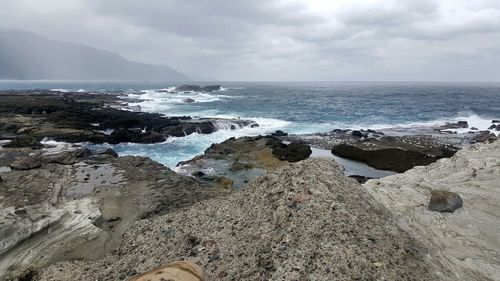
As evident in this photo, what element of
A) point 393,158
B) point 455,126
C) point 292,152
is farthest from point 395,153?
point 455,126

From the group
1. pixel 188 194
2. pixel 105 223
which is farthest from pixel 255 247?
pixel 188 194

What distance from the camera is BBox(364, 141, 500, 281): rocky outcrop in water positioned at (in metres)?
6.41

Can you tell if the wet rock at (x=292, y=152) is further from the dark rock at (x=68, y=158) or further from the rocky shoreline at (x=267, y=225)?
the dark rock at (x=68, y=158)

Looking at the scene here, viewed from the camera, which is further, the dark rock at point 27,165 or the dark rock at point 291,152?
the dark rock at point 291,152

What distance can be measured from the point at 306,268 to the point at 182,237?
3232 millimetres

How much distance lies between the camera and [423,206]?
827 centimetres

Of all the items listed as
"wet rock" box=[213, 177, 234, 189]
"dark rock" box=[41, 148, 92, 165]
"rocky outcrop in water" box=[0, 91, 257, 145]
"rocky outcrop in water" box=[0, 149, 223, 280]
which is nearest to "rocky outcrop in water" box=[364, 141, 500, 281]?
"rocky outcrop in water" box=[0, 149, 223, 280]

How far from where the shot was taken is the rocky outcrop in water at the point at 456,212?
641 cm

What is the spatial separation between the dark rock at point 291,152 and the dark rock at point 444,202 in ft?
50.0

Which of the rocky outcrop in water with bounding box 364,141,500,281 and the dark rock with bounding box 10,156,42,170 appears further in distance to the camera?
the dark rock with bounding box 10,156,42,170

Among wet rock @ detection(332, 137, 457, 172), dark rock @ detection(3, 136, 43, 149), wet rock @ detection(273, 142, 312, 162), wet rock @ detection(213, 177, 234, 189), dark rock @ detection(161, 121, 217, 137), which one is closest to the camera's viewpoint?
wet rock @ detection(213, 177, 234, 189)

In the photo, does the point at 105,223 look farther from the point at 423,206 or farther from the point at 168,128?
the point at 168,128

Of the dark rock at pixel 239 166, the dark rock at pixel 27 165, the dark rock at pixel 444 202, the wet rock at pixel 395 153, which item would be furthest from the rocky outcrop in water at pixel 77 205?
the wet rock at pixel 395 153

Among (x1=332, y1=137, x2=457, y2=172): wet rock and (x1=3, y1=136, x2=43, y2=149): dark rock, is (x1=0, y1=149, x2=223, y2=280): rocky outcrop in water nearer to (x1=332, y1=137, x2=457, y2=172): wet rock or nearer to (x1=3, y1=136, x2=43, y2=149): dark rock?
(x1=3, y1=136, x2=43, y2=149): dark rock
